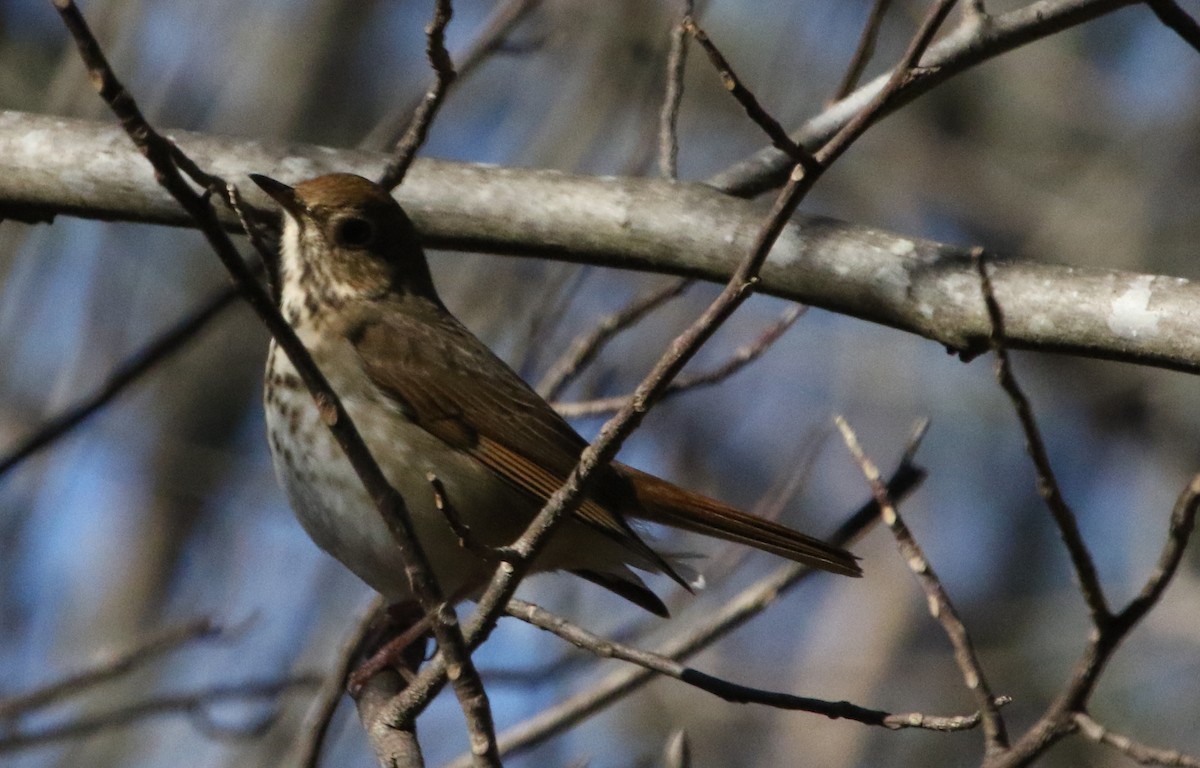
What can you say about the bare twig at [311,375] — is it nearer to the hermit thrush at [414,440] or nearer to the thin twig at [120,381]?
the hermit thrush at [414,440]

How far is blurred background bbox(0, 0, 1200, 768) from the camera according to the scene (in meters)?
7.49

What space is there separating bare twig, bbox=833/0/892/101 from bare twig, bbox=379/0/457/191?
3.83ft

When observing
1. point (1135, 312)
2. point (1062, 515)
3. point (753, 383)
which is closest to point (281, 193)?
point (1135, 312)

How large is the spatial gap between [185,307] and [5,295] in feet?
10.3

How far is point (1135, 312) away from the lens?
10.6 feet

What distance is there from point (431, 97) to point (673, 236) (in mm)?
644

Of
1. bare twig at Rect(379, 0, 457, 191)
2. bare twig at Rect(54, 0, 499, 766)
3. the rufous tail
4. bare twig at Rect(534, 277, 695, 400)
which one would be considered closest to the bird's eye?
bare twig at Rect(379, 0, 457, 191)

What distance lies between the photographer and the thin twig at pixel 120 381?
4004mm

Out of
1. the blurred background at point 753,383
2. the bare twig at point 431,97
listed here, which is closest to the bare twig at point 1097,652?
the bare twig at point 431,97

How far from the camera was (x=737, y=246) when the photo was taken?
3.59 meters

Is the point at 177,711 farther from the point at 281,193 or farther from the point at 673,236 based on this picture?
the point at 673,236

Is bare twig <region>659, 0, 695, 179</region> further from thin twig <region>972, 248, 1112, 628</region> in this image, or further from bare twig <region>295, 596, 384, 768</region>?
thin twig <region>972, 248, 1112, 628</region>

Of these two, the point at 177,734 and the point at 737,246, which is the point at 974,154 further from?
the point at 737,246

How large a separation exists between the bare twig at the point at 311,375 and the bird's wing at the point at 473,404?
4.65 ft
